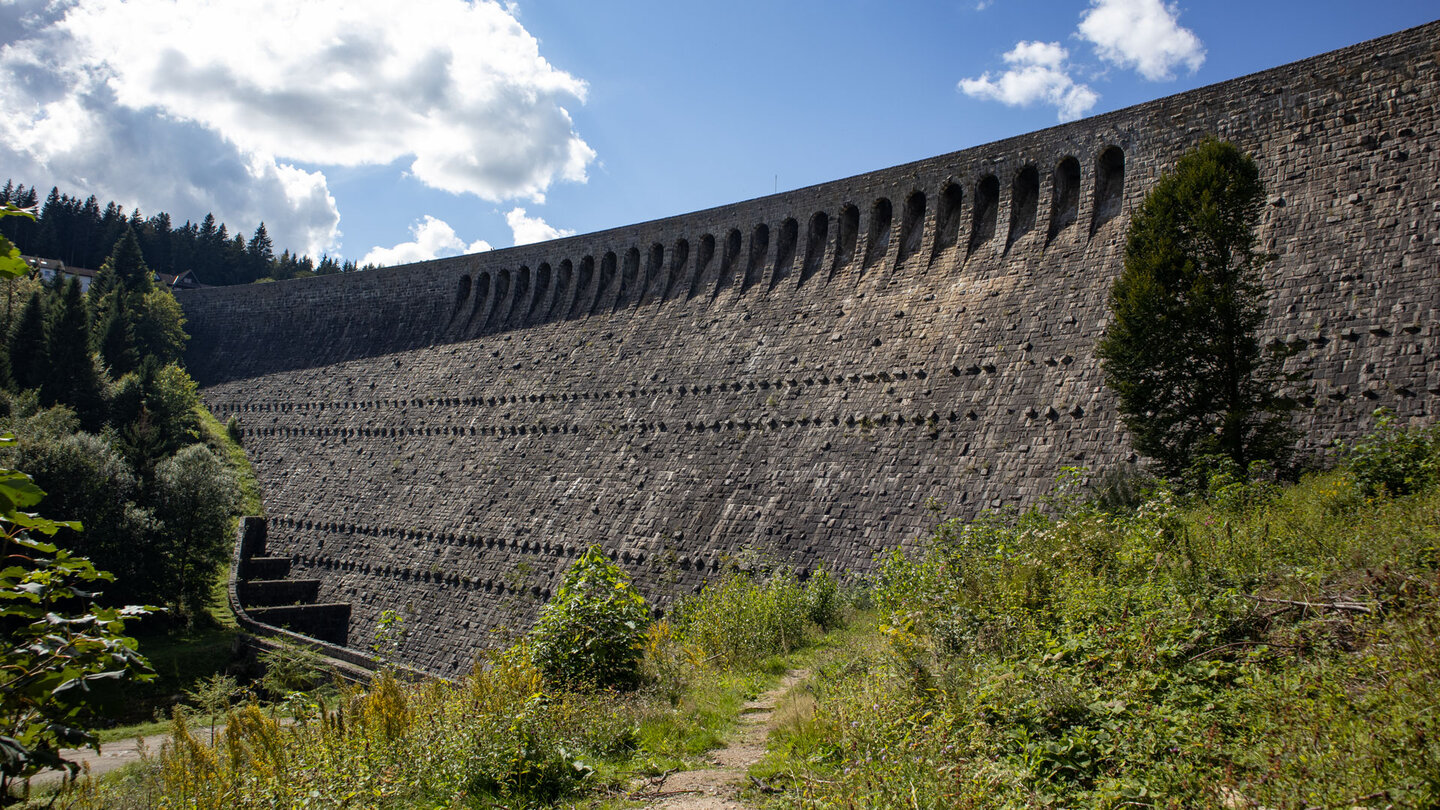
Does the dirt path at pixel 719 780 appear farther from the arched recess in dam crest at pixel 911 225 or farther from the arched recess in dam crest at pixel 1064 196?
the arched recess in dam crest at pixel 911 225

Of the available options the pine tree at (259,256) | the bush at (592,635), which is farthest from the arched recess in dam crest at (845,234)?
the pine tree at (259,256)

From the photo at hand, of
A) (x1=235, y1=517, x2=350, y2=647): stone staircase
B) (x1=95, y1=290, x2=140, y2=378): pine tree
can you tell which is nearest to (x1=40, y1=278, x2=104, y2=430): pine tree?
(x1=95, y1=290, x2=140, y2=378): pine tree

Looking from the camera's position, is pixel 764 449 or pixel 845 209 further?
pixel 845 209

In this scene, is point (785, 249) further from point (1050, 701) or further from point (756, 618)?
point (1050, 701)

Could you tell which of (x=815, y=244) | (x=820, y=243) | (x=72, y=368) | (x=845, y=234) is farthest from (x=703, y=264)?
(x=72, y=368)

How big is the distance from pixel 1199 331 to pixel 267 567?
26.5 m

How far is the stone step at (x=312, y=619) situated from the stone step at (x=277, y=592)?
810 millimetres

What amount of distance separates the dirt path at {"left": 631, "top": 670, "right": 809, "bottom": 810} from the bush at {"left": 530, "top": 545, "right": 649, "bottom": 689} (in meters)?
1.83

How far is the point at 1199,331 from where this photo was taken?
12156 mm

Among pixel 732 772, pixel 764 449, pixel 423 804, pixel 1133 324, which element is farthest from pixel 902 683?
pixel 764 449

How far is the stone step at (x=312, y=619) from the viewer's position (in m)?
22.1

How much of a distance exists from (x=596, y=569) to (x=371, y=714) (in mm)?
3468

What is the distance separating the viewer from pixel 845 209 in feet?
71.6

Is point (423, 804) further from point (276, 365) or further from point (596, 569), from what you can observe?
point (276, 365)
